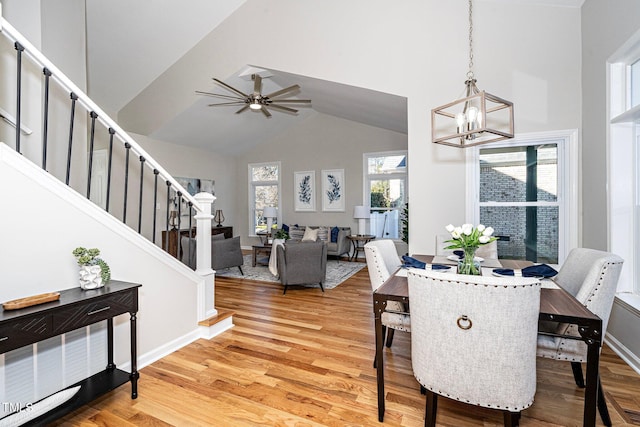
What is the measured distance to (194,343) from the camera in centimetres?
279

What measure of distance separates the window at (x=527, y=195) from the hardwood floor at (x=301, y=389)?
3.92 feet

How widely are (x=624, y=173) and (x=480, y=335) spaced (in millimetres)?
2453

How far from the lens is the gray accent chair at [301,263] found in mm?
4426

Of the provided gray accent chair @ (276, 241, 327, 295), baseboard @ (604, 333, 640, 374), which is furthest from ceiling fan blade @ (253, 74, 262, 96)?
baseboard @ (604, 333, 640, 374)

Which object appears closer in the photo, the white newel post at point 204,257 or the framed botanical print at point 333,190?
the white newel post at point 204,257

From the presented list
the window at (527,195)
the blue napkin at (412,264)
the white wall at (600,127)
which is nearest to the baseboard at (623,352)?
the white wall at (600,127)

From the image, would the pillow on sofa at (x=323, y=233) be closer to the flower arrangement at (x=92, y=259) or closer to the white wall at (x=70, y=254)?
the white wall at (x=70, y=254)

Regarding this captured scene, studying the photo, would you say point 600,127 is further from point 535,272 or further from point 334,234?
point 334,234

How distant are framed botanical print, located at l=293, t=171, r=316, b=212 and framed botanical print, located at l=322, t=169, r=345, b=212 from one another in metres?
0.32

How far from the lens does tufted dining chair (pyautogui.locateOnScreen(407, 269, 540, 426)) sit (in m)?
1.26

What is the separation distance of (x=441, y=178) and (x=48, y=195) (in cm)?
360

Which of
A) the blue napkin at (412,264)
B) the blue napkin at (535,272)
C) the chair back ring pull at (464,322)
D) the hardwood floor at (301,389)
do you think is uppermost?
the blue napkin at (412,264)

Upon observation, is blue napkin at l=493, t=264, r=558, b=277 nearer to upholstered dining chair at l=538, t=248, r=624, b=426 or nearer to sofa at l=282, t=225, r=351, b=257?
upholstered dining chair at l=538, t=248, r=624, b=426

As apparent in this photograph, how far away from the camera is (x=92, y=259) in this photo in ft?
6.19
